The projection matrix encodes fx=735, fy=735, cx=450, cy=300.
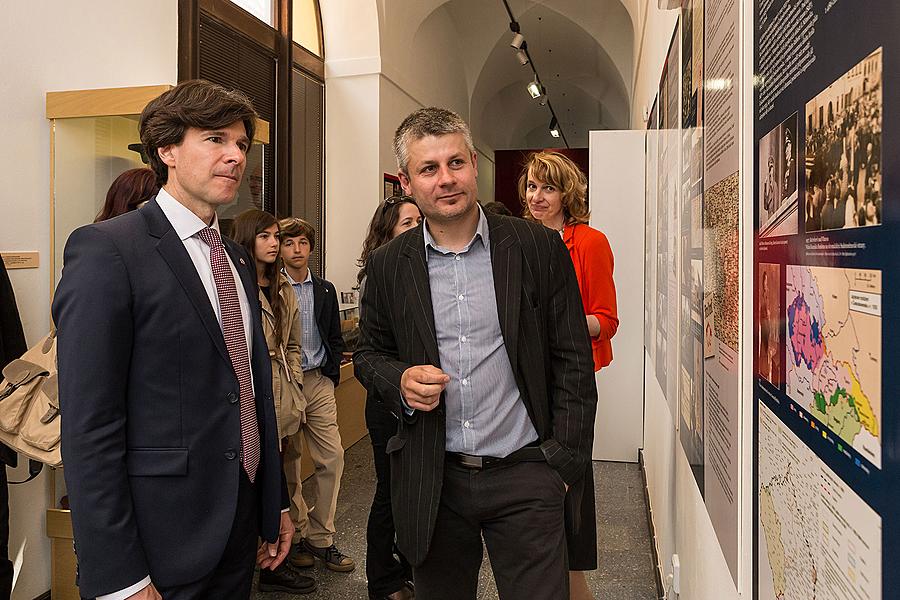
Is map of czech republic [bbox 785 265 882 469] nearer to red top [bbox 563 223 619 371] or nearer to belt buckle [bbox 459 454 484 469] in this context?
belt buckle [bbox 459 454 484 469]

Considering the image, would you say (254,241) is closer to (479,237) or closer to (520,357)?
(479,237)

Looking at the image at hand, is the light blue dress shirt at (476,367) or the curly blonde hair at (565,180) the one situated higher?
the curly blonde hair at (565,180)

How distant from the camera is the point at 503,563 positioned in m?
2.13

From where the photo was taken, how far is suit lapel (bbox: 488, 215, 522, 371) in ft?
6.64

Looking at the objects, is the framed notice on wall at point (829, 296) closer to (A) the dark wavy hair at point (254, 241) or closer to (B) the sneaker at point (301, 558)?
(A) the dark wavy hair at point (254, 241)

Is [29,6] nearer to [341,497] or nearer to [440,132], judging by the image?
[440,132]

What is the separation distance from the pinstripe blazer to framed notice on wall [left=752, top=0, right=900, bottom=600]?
89cm

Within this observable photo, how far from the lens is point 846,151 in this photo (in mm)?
748

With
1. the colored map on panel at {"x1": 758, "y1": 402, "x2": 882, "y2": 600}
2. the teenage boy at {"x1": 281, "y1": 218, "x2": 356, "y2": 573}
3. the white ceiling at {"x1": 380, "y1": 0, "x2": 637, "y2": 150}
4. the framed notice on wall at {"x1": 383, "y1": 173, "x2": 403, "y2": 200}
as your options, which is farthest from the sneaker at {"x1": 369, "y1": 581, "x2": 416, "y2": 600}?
the white ceiling at {"x1": 380, "y1": 0, "x2": 637, "y2": 150}

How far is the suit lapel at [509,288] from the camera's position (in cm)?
203

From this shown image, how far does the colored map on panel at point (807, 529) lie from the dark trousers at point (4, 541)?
3.12 meters

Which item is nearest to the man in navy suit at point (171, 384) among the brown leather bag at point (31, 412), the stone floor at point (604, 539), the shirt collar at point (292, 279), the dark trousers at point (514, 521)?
the dark trousers at point (514, 521)

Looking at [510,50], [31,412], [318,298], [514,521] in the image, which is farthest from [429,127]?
[510,50]

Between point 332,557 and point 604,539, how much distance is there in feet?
5.37
